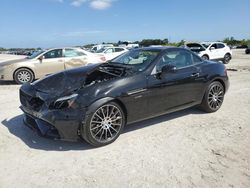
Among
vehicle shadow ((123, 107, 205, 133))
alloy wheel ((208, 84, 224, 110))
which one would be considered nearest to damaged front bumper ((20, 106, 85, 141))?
vehicle shadow ((123, 107, 205, 133))

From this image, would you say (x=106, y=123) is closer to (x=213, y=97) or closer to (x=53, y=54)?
(x=213, y=97)

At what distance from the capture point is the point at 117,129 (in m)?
4.51

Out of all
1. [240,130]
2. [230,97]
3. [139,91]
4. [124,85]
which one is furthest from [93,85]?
[230,97]

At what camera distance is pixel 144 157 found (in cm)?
392

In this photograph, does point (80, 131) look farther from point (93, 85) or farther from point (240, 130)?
point (240, 130)

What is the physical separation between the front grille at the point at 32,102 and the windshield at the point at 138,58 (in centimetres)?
184

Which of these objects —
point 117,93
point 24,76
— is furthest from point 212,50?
point 117,93

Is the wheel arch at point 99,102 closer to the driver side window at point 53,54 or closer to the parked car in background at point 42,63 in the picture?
the parked car in background at point 42,63

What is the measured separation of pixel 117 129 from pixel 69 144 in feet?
2.72

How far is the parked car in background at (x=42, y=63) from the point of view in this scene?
1055 cm

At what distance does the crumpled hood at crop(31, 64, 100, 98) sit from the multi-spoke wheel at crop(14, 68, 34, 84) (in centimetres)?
587

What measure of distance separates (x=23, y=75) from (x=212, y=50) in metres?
12.3

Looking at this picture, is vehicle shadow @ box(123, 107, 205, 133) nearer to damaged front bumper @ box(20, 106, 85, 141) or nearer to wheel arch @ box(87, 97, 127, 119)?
wheel arch @ box(87, 97, 127, 119)

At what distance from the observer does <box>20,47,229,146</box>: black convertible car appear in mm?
4133
